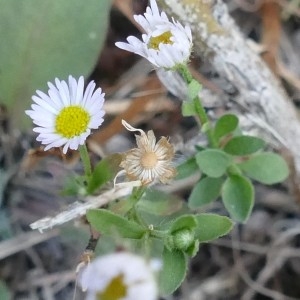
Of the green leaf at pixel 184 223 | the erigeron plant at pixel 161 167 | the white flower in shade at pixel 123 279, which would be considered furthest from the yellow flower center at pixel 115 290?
the green leaf at pixel 184 223

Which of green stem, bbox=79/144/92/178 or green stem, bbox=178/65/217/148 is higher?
green stem, bbox=178/65/217/148

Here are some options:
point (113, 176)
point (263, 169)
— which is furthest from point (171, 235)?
point (263, 169)

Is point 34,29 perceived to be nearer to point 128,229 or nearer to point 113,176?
point 113,176

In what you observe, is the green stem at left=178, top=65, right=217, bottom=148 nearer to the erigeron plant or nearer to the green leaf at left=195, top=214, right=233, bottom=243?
the erigeron plant

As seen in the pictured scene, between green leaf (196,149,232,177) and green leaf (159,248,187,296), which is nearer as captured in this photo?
green leaf (159,248,187,296)

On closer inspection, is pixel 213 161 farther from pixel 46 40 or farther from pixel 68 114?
pixel 46 40

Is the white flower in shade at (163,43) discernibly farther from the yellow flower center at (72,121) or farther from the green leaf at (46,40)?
the green leaf at (46,40)

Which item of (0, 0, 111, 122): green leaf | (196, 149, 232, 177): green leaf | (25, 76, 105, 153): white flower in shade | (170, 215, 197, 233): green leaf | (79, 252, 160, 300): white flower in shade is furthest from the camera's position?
(0, 0, 111, 122): green leaf

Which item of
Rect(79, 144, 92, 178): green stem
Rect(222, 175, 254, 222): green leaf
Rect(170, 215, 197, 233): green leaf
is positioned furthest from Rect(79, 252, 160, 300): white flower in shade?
Rect(222, 175, 254, 222): green leaf
